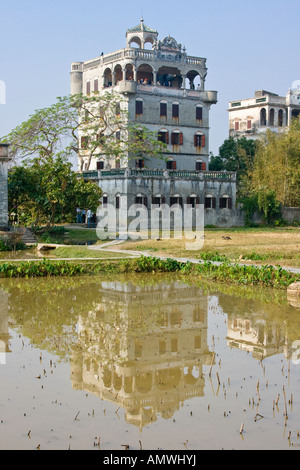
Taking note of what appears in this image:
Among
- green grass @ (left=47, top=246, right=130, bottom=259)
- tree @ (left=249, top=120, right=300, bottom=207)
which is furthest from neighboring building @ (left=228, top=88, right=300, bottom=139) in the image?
green grass @ (left=47, top=246, right=130, bottom=259)

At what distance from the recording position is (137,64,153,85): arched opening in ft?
157

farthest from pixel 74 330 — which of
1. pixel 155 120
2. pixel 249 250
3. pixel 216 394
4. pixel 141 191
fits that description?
pixel 155 120

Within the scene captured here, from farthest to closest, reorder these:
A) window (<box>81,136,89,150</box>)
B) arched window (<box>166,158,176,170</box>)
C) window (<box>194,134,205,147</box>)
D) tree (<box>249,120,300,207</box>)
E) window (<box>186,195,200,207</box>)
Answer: window (<box>194,134,205,147</box>) → arched window (<box>166,158,176,170</box>) → tree (<box>249,120,300,207</box>) → window (<box>81,136,89,150</box>) → window (<box>186,195,200,207</box>)

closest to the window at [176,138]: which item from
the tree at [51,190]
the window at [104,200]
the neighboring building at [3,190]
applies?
the window at [104,200]

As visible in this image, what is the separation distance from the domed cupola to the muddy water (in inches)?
1343

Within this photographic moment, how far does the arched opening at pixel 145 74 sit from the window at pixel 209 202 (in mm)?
10908

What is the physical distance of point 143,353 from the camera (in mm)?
10891

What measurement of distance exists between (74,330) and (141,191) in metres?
28.1

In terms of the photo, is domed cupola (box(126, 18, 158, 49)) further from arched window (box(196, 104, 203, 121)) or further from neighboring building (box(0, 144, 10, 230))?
neighboring building (box(0, 144, 10, 230))

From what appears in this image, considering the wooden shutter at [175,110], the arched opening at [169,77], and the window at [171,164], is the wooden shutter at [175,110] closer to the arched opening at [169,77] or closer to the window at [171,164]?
the arched opening at [169,77]

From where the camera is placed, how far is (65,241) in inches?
1266

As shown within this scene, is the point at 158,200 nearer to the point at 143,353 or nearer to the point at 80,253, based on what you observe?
the point at 80,253

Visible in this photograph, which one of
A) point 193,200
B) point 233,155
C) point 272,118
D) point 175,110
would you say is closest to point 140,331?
point 193,200
